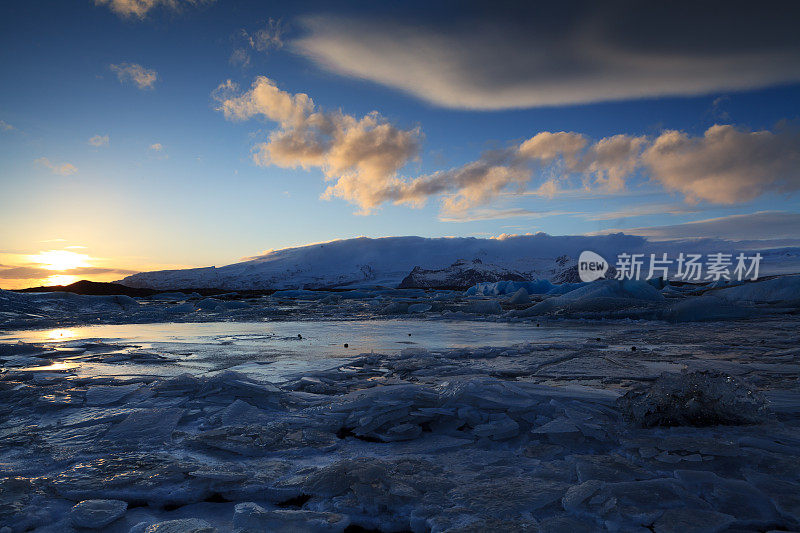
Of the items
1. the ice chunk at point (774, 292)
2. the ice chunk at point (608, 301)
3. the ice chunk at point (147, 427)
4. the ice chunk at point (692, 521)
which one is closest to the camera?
the ice chunk at point (692, 521)

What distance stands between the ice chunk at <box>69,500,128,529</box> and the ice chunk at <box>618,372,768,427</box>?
2.30 metres

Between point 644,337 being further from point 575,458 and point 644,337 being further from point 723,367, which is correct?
point 575,458

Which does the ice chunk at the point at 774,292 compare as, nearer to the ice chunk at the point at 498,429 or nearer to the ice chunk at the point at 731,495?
the ice chunk at the point at 498,429

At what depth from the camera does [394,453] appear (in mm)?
1977

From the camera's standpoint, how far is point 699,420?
2197 mm

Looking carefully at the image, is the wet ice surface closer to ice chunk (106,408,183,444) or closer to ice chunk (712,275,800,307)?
ice chunk (106,408,183,444)

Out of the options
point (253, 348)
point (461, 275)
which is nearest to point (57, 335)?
point (253, 348)

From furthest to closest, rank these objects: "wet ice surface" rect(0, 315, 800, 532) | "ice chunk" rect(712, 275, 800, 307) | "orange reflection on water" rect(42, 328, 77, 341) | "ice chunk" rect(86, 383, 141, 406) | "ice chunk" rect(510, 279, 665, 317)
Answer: "ice chunk" rect(712, 275, 800, 307)
"ice chunk" rect(510, 279, 665, 317)
"orange reflection on water" rect(42, 328, 77, 341)
"ice chunk" rect(86, 383, 141, 406)
"wet ice surface" rect(0, 315, 800, 532)

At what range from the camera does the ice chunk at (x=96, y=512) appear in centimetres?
→ 138

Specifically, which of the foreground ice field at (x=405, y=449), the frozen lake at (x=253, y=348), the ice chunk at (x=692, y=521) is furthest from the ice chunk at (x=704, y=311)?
the ice chunk at (x=692, y=521)

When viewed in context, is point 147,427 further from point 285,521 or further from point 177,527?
point 285,521

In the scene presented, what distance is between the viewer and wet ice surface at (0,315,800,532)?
1.42 metres

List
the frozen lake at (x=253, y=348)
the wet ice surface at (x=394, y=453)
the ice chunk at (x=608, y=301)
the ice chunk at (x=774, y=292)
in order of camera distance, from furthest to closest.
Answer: the ice chunk at (x=774, y=292) < the ice chunk at (x=608, y=301) < the frozen lake at (x=253, y=348) < the wet ice surface at (x=394, y=453)

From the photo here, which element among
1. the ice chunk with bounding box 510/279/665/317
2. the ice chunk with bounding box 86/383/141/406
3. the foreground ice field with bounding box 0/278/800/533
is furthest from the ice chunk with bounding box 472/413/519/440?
the ice chunk with bounding box 510/279/665/317
